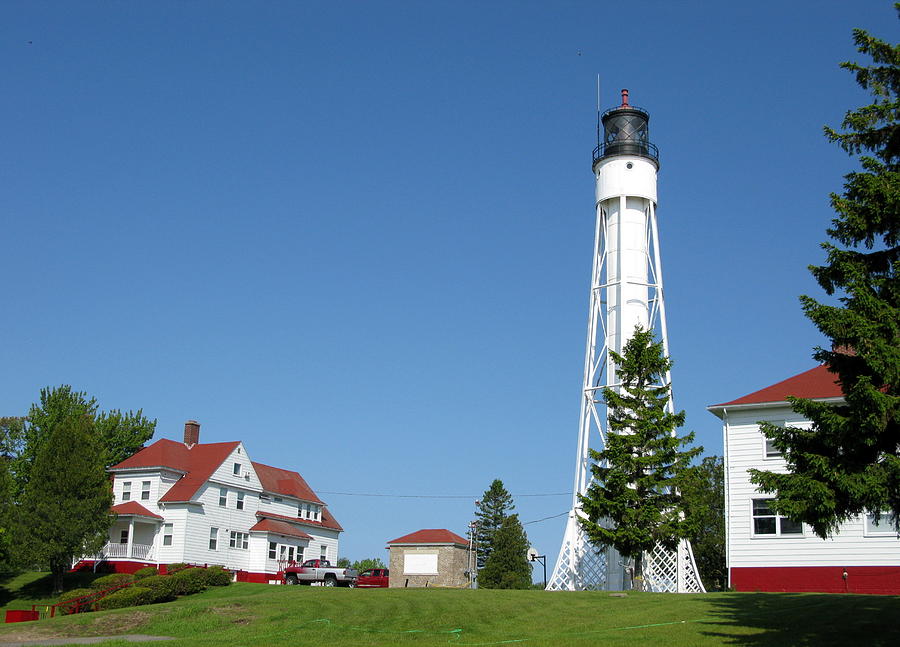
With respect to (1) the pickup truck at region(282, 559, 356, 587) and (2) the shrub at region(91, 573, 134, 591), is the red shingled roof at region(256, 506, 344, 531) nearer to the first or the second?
(1) the pickup truck at region(282, 559, 356, 587)

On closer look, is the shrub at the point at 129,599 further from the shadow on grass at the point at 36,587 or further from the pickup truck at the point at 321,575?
the shadow on grass at the point at 36,587

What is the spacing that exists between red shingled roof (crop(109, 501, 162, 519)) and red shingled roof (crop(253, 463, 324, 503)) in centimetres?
805

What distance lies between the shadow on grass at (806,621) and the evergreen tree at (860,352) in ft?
9.63

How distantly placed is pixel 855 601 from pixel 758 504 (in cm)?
1316

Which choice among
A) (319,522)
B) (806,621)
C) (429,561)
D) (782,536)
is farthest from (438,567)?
(806,621)

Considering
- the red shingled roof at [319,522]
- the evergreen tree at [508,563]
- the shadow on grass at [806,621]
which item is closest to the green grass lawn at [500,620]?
the shadow on grass at [806,621]

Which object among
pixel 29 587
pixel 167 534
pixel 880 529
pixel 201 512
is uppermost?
pixel 201 512

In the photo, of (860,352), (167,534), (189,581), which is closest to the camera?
(860,352)

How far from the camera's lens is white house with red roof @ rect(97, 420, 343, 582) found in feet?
174

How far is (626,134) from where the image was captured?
146 ft

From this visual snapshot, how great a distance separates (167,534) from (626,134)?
33843 mm

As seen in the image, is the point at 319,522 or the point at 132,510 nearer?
the point at 132,510

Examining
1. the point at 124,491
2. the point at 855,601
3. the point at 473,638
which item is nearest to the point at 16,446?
the point at 124,491

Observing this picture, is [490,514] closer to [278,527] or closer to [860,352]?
[278,527]
